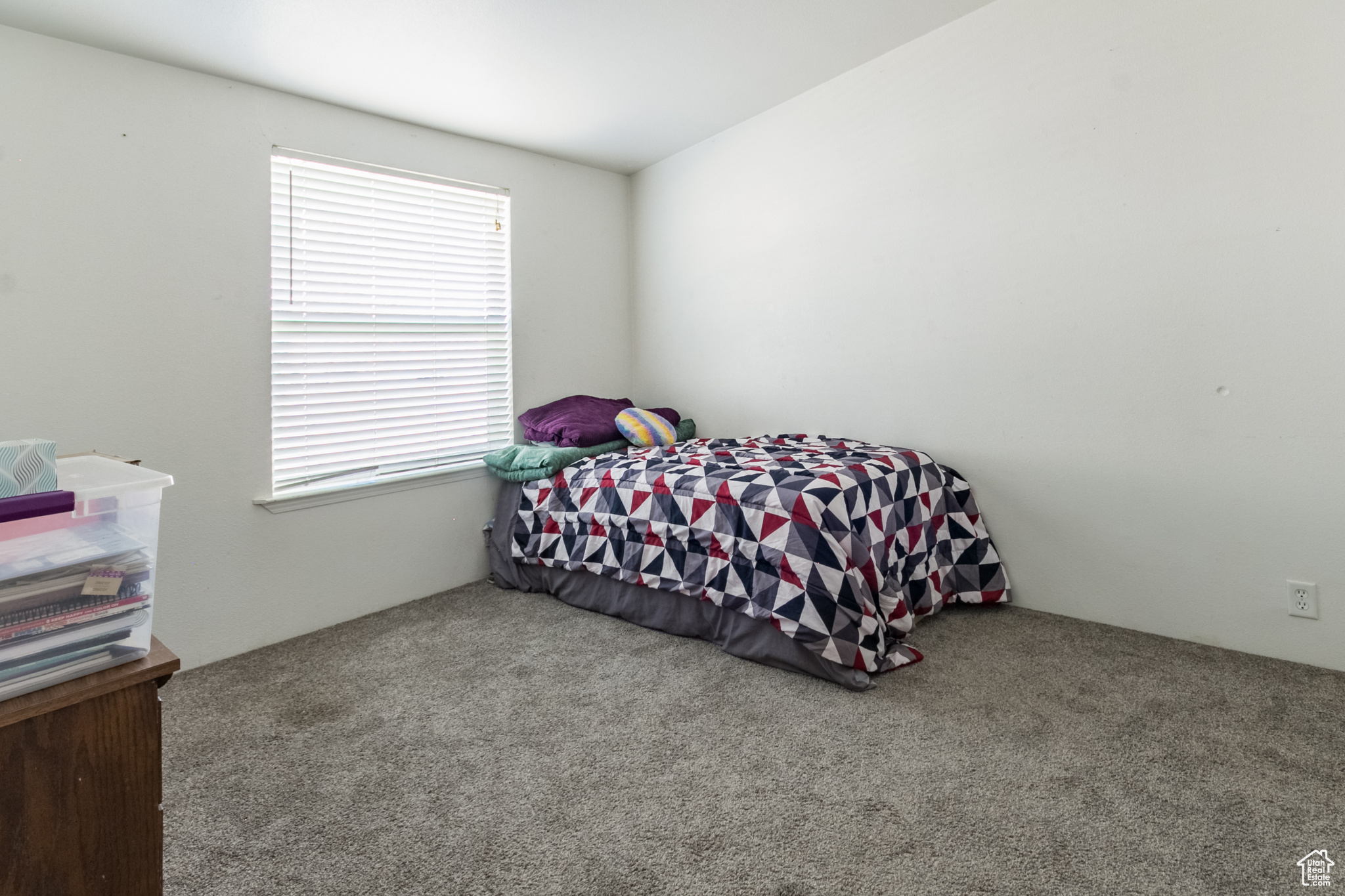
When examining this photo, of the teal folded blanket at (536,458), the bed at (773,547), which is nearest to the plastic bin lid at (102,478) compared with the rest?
the bed at (773,547)

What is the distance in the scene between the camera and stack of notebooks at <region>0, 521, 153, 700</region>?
2.35 ft

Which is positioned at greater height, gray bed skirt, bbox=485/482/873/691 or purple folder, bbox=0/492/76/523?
purple folder, bbox=0/492/76/523

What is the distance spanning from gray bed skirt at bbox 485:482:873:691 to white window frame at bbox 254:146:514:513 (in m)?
0.36

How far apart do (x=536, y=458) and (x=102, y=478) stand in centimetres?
225

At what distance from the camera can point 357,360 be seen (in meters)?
2.90

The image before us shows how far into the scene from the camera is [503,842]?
1416 millimetres

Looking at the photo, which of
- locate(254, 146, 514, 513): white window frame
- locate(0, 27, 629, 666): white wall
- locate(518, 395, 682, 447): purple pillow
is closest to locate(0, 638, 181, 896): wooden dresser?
locate(0, 27, 629, 666): white wall

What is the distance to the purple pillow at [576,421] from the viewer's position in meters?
3.22

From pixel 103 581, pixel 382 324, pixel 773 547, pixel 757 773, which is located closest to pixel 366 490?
pixel 382 324

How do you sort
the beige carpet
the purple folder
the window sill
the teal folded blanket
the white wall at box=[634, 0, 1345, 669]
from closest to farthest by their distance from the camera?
the purple folder, the beige carpet, the white wall at box=[634, 0, 1345, 669], the window sill, the teal folded blanket

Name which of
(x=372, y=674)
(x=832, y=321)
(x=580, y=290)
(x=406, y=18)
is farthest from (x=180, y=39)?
(x=832, y=321)

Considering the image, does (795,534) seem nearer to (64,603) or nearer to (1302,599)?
(1302,599)

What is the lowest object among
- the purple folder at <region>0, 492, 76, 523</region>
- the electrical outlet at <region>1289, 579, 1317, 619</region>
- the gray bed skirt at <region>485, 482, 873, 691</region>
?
the gray bed skirt at <region>485, 482, 873, 691</region>

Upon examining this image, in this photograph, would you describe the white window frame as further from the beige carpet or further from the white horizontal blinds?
the beige carpet
